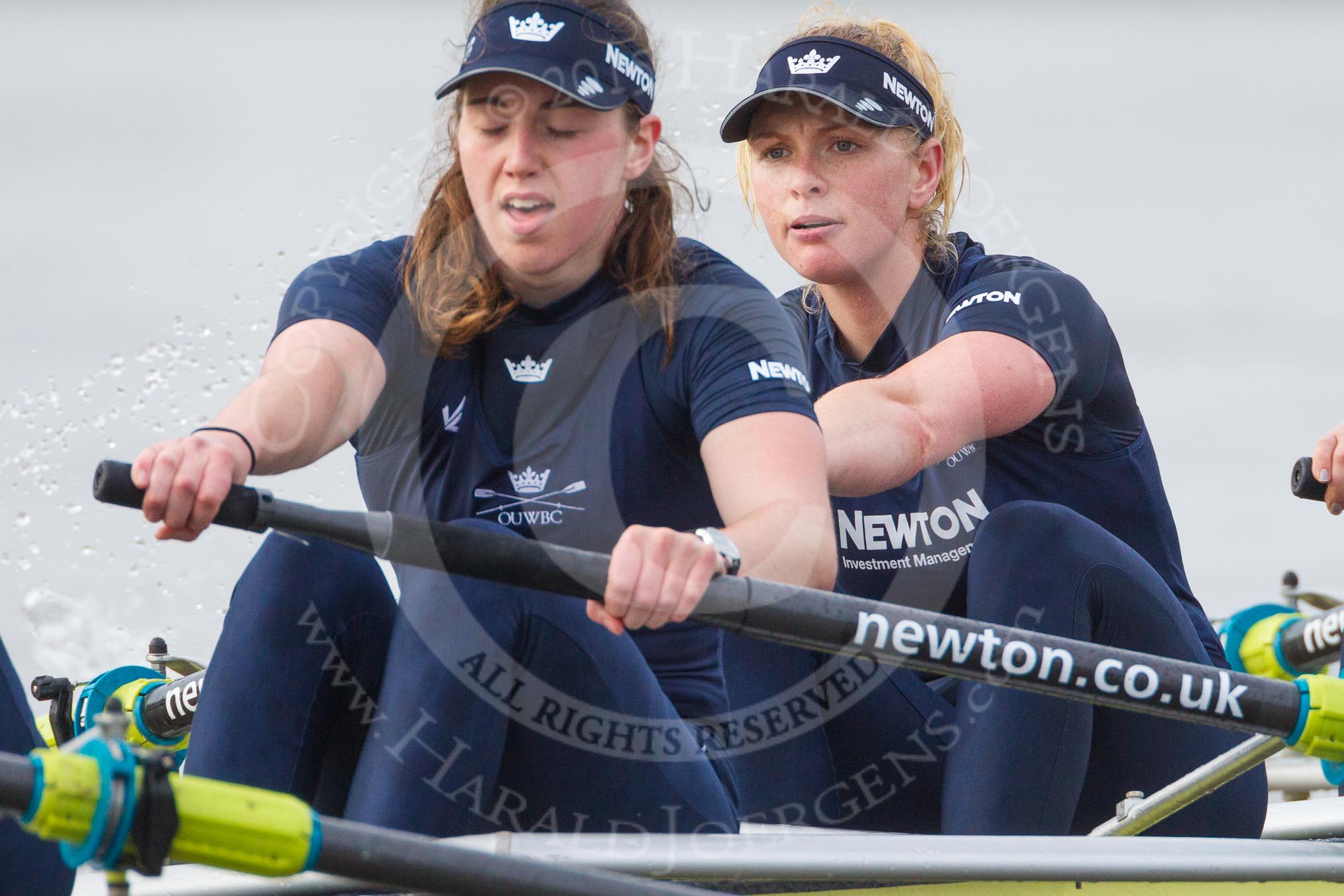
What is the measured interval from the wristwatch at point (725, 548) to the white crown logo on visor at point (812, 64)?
99 cm

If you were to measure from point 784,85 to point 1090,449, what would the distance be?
26.9 inches

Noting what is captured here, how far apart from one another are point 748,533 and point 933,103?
112 cm

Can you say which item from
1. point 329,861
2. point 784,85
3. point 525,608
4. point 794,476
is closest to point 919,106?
point 784,85

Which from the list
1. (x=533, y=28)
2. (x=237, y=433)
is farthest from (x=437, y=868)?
(x=533, y=28)

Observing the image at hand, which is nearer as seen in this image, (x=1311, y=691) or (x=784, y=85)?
(x=1311, y=691)

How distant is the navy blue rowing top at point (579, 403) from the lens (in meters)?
1.75

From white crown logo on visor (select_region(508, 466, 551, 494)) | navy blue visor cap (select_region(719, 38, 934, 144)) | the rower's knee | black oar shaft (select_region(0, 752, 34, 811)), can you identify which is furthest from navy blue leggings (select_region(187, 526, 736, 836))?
navy blue visor cap (select_region(719, 38, 934, 144))

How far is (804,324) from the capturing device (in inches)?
93.5

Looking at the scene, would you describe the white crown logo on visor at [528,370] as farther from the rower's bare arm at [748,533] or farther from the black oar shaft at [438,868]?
the black oar shaft at [438,868]

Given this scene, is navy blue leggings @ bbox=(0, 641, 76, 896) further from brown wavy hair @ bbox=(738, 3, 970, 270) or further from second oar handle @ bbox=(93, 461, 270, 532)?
brown wavy hair @ bbox=(738, 3, 970, 270)

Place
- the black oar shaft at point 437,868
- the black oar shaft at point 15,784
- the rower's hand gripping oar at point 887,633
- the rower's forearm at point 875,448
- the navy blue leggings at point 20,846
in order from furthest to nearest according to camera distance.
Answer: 1. the rower's forearm at point 875,448
2. the rower's hand gripping oar at point 887,633
3. the navy blue leggings at point 20,846
4. the black oar shaft at point 437,868
5. the black oar shaft at point 15,784

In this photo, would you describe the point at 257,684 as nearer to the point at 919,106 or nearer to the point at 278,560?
the point at 278,560

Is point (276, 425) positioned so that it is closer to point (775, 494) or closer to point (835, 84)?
point (775, 494)

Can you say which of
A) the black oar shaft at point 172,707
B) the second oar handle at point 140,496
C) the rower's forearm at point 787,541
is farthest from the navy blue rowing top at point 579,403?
the black oar shaft at point 172,707
